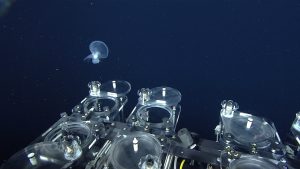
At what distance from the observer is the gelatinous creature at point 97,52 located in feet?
4.28

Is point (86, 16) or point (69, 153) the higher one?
point (86, 16)

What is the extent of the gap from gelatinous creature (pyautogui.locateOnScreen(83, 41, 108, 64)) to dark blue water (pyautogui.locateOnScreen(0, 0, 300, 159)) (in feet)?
0.08

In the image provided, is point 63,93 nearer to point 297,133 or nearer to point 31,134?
point 31,134

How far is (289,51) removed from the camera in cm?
107

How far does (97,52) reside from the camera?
134 centimetres

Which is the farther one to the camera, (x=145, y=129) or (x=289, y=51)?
(x=289, y=51)

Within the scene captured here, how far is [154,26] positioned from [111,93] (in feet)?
1.18

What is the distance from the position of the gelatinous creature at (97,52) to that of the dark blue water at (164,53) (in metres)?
0.03

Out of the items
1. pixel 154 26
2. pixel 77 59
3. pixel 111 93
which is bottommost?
pixel 111 93

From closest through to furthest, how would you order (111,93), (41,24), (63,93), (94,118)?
(94,118) → (111,93) → (41,24) → (63,93)

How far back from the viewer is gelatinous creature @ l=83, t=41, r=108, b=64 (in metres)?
1.31

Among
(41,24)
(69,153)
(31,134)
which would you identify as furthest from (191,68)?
(31,134)

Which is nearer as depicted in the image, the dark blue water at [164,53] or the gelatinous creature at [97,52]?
the dark blue water at [164,53]

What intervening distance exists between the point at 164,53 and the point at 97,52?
351 mm
